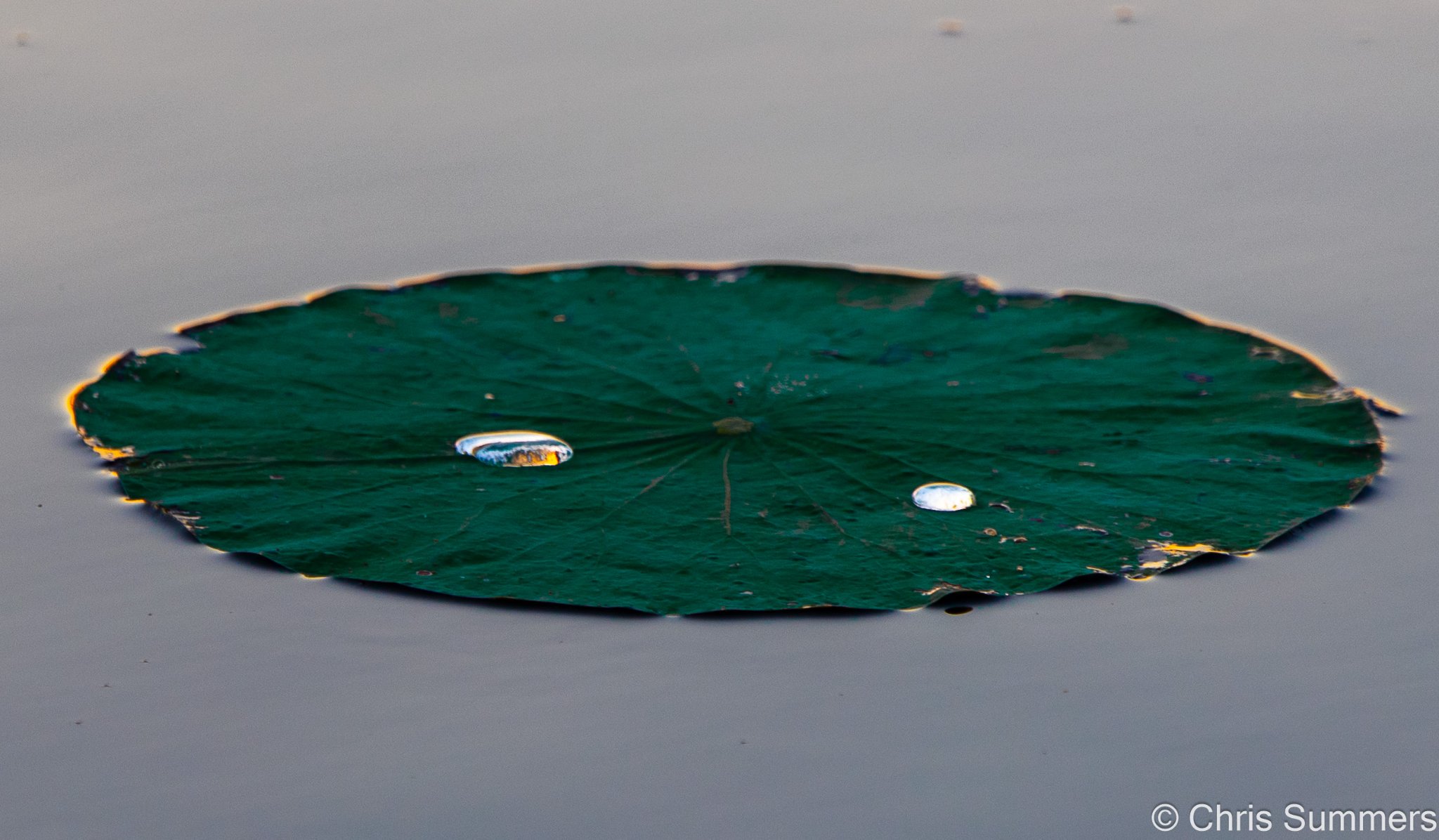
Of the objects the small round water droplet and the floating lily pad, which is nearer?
the floating lily pad

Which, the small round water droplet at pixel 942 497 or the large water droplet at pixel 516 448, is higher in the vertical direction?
the large water droplet at pixel 516 448

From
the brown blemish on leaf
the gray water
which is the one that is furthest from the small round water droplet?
the brown blemish on leaf

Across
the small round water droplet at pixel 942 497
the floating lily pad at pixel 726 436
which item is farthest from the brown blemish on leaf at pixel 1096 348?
the small round water droplet at pixel 942 497

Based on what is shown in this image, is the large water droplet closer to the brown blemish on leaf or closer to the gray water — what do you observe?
the gray water

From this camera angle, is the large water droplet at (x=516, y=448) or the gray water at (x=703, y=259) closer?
the gray water at (x=703, y=259)

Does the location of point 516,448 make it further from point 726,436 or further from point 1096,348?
point 1096,348

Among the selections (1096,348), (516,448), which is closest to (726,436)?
(516,448)

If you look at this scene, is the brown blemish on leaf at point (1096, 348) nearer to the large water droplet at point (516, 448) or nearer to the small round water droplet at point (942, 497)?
the small round water droplet at point (942, 497)
